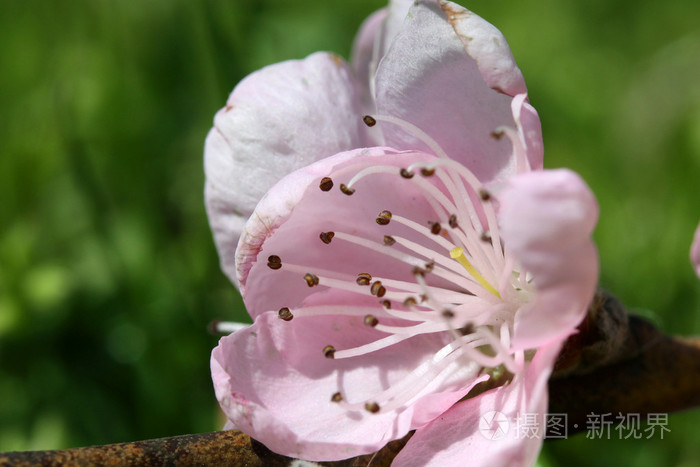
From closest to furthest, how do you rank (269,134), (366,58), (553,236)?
(553,236), (269,134), (366,58)

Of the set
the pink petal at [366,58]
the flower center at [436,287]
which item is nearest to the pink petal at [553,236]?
the flower center at [436,287]

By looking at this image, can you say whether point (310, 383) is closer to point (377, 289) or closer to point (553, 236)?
point (377, 289)

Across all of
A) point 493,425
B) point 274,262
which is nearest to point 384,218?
point 274,262

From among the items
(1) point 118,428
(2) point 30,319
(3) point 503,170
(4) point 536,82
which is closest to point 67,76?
(2) point 30,319

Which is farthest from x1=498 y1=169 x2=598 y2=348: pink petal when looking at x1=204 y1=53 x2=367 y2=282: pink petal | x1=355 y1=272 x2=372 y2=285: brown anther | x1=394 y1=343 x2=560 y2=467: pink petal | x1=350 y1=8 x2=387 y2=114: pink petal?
x1=350 y1=8 x2=387 y2=114: pink petal

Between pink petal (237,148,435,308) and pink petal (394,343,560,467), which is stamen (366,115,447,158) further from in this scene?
pink petal (394,343,560,467)

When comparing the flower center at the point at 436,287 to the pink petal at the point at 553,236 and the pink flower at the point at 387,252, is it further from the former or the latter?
the pink petal at the point at 553,236
